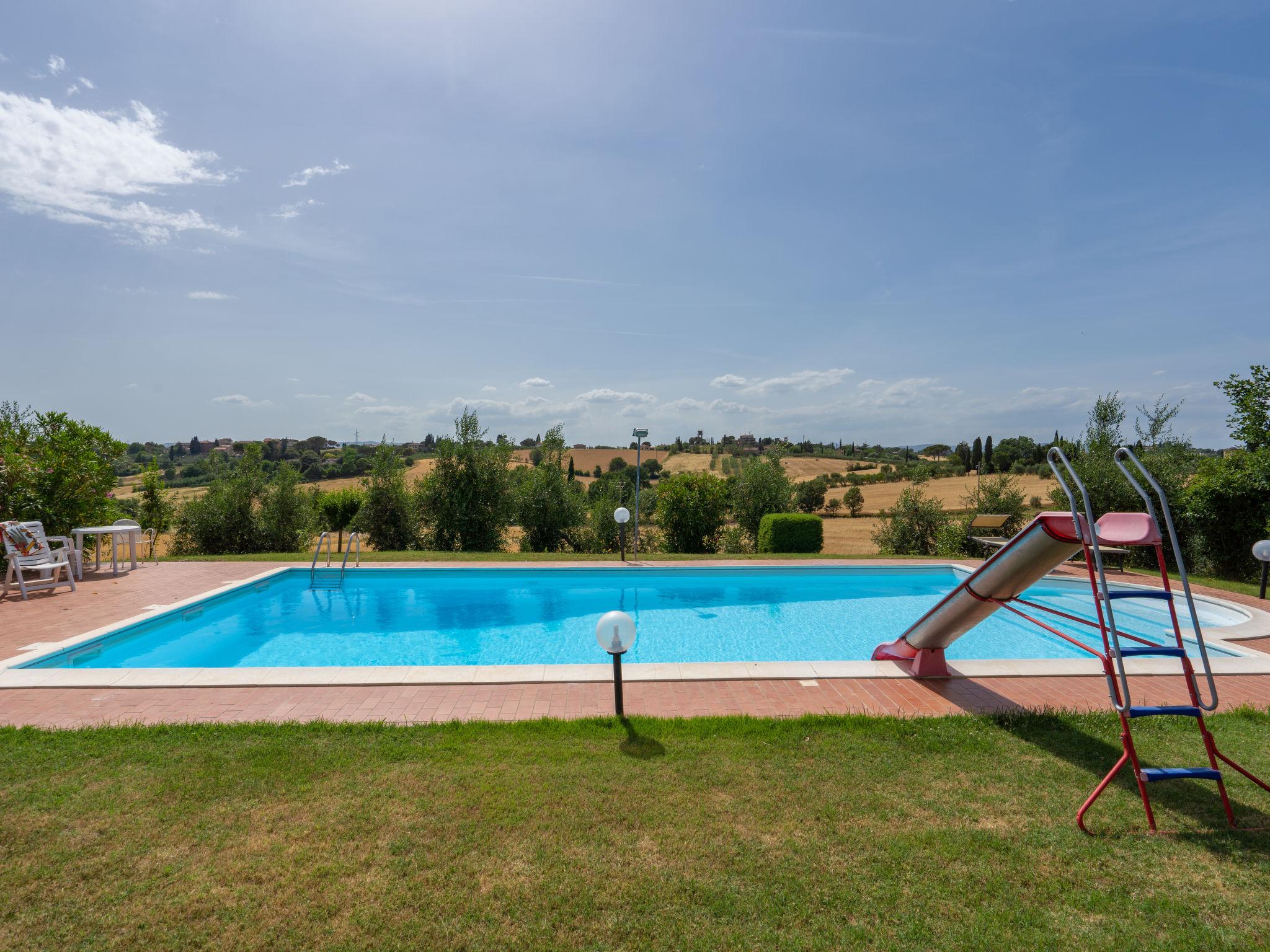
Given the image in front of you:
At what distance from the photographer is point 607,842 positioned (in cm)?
286

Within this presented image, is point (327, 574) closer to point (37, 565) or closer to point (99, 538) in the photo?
point (99, 538)

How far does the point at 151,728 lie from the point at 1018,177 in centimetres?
1510

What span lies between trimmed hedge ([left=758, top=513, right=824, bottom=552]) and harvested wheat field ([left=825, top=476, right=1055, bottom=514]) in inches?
414

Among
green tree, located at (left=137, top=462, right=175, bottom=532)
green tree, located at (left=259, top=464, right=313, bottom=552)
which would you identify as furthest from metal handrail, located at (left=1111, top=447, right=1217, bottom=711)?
green tree, located at (left=137, top=462, right=175, bottom=532)

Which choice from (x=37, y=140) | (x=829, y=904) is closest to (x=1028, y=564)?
(x=829, y=904)

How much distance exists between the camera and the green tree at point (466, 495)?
16.4 m

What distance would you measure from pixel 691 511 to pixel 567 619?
7332mm

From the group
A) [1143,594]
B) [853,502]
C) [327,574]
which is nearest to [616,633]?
[1143,594]

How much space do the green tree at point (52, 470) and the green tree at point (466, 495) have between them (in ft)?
22.3

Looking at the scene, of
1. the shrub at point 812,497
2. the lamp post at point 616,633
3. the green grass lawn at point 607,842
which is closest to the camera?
the green grass lawn at point 607,842

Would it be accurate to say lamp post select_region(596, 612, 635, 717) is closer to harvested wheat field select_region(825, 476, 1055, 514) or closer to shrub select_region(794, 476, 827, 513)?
harvested wheat field select_region(825, 476, 1055, 514)

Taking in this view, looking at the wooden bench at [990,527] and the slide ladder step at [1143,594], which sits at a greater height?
the slide ladder step at [1143,594]

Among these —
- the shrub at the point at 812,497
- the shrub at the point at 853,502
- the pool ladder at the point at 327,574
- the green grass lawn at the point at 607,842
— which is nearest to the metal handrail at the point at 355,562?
the pool ladder at the point at 327,574

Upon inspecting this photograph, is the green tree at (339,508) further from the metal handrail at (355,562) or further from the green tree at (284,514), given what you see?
the metal handrail at (355,562)
